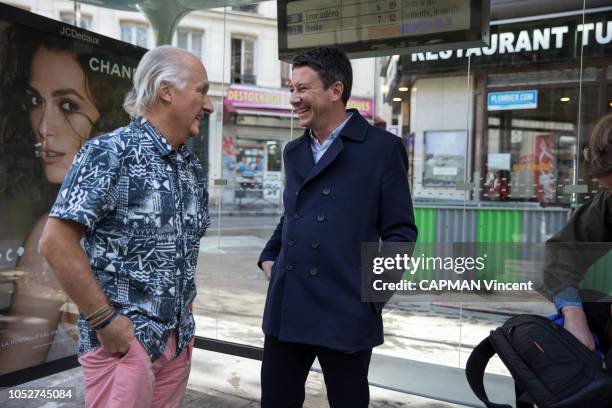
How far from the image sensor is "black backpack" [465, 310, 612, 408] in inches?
70.5

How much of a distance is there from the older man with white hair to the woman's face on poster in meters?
1.54

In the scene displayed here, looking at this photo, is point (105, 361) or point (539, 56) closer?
point (105, 361)

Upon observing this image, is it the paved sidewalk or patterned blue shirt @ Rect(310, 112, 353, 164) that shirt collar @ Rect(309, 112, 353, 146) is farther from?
the paved sidewalk

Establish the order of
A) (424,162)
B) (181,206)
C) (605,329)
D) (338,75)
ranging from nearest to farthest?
1. (181,206)
2. (605,329)
3. (338,75)
4. (424,162)

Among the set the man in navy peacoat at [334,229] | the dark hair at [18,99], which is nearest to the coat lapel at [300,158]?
the man in navy peacoat at [334,229]

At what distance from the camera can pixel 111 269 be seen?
174 cm

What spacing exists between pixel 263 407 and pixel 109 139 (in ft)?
4.24

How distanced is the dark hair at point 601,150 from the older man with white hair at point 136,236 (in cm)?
137

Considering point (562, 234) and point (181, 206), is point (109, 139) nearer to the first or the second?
point (181, 206)

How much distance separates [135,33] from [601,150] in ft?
45.7

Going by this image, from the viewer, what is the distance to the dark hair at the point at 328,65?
2.18 m

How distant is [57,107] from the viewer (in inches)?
129

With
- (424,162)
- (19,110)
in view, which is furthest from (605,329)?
(424,162)

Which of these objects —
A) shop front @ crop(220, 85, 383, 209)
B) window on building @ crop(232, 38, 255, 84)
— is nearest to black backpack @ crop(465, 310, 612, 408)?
shop front @ crop(220, 85, 383, 209)
